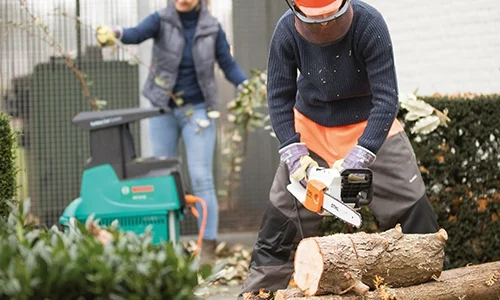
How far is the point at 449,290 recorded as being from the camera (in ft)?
14.7

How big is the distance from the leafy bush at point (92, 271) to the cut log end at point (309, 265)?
1409mm

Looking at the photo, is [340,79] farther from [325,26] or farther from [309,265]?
[309,265]

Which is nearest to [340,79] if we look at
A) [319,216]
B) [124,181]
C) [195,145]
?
[319,216]

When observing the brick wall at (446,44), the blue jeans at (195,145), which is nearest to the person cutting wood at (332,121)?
the blue jeans at (195,145)

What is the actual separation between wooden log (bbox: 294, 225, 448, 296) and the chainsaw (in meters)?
0.12

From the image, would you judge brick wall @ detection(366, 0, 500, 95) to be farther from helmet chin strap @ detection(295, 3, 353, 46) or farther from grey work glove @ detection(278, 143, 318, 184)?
helmet chin strap @ detection(295, 3, 353, 46)

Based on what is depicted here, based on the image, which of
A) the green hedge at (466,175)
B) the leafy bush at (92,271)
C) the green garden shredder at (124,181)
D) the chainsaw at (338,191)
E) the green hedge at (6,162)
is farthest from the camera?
the green garden shredder at (124,181)

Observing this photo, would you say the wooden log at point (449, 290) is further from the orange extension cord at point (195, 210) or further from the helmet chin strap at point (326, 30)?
the orange extension cord at point (195, 210)

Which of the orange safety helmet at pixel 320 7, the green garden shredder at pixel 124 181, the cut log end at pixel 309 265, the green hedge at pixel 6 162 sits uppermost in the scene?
the orange safety helmet at pixel 320 7

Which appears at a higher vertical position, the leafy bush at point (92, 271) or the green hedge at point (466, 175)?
the leafy bush at point (92, 271)

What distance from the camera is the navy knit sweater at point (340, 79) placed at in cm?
434

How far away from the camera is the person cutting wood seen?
14.2 ft

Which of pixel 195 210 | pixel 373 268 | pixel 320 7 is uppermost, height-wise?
pixel 320 7

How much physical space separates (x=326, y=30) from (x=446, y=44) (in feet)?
11.5
